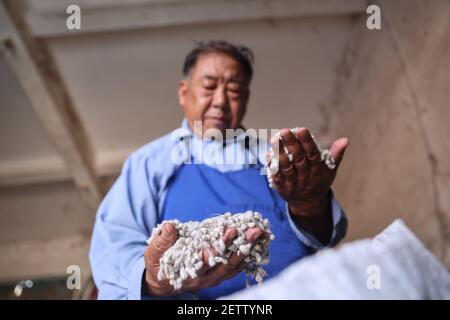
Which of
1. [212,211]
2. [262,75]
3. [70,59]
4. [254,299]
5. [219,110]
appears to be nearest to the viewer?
[254,299]

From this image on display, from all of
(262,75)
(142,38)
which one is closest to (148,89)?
(142,38)

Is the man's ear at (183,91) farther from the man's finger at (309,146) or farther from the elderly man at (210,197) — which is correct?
the man's finger at (309,146)

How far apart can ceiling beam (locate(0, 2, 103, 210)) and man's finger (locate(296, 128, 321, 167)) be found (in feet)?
1.93

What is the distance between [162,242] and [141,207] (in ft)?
0.56

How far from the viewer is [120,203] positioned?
67 centimetres

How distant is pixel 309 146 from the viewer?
57 centimetres

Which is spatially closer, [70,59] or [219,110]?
[219,110]

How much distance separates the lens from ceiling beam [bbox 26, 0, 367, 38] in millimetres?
972

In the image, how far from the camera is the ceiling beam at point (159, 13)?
3.19 ft

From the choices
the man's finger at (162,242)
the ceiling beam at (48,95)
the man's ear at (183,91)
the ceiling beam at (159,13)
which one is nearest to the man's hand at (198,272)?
the man's finger at (162,242)

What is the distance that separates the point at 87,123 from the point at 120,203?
1.59 ft

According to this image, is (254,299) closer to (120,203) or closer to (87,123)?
(120,203)

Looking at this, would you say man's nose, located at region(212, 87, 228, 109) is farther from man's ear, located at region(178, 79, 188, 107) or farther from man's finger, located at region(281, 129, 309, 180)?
man's finger, located at region(281, 129, 309, 180)

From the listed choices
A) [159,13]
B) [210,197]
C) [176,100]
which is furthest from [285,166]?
[159,13]
